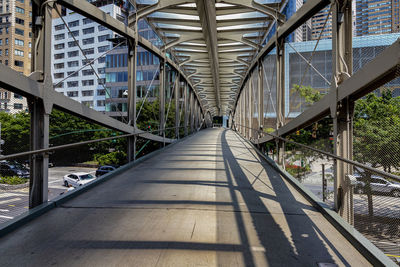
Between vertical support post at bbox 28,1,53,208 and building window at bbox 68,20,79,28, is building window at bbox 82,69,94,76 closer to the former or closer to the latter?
building window at bbox 68,20,79,28

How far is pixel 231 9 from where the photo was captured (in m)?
8.17

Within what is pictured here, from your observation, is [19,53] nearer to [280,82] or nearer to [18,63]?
[18,63]

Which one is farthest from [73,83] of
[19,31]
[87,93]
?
[19,31]

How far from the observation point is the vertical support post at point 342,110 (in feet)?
9.86

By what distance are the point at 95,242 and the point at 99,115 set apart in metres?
3.12

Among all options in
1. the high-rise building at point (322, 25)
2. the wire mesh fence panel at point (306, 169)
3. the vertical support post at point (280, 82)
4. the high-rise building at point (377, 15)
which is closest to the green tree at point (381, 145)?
the high-rise building at point (377, 15)

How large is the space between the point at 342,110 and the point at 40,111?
3.87 meters

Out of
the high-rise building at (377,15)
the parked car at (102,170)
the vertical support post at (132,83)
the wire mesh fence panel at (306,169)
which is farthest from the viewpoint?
the parked car at (102,170)

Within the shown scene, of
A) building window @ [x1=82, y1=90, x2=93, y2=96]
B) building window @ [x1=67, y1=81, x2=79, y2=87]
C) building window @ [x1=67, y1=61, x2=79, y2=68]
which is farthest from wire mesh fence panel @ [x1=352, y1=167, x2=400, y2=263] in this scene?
building window @ [x1=67, y1=61, x2=79, y2=68]

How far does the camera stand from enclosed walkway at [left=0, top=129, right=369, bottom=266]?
6.68ft

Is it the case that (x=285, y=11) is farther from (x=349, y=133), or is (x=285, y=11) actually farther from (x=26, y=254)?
(x=26, y=254)

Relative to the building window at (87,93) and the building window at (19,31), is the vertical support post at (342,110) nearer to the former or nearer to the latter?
the building window at (19,31)

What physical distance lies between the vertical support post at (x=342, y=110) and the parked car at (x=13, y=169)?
3696 millimetres

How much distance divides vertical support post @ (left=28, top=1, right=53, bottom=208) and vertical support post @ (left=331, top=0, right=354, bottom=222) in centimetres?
360
